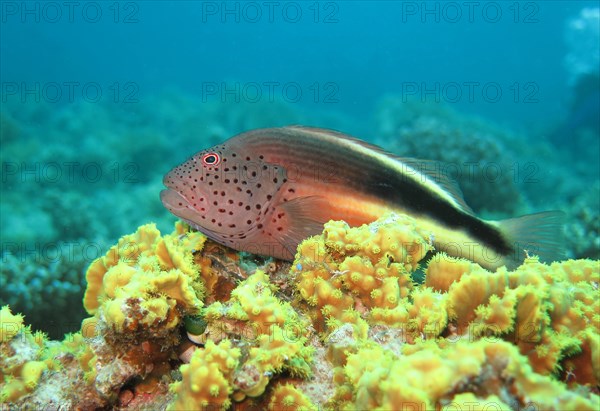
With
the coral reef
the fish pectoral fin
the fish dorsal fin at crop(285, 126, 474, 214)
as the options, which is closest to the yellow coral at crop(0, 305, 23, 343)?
the fish pectoral fin

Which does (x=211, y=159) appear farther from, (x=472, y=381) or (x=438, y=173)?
(x=472, y=381)

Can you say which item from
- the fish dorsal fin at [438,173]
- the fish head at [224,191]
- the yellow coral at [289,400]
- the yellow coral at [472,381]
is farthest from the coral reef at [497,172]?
the yellow coral at [472,381]

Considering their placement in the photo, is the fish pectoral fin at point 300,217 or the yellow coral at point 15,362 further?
the fish pectoral fin at point 300,217

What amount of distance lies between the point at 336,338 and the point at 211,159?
2257 millimetres

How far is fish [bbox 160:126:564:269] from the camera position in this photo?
147 inches

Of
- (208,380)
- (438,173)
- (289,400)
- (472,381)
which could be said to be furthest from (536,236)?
(208,380)

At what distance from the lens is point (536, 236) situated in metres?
3.73

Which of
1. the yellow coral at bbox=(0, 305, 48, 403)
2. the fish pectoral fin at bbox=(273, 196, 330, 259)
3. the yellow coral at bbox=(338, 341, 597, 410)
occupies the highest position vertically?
the yellow coral at bbox=(338, 341, 597, 410)

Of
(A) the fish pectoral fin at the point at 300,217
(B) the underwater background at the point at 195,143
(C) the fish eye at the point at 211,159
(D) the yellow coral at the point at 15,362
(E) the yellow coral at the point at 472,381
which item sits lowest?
(B) the underwater background at the point at 195,143

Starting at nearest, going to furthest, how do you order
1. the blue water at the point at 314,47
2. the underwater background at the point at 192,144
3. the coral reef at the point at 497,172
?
the underwater background at the point at 192,144 < the coral reef at the point at 497,172 < the blue water at the point at 314,47

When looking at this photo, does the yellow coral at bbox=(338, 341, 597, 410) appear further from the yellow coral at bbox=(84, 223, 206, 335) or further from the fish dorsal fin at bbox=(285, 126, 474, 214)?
the fish dorsal fin at bbox=(285, 126, 474, 214)

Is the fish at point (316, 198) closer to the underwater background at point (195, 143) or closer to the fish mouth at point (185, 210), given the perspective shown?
the fish mouth at point (185, 210)

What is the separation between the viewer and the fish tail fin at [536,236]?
12.0 ft

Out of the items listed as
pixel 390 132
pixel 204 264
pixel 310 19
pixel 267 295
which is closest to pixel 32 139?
pixel 390 132
